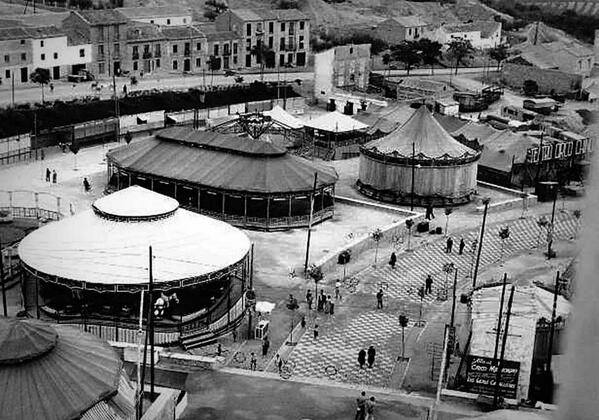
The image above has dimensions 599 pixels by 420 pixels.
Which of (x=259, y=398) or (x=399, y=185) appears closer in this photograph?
(x=259, y=398)

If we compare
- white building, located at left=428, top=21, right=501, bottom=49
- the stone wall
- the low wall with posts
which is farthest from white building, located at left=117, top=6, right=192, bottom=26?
the low wall with posts

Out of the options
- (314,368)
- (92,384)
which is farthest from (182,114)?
(92,384)

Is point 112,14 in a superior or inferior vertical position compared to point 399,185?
superior

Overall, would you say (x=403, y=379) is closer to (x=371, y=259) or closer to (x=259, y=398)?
(x=259, y=398)

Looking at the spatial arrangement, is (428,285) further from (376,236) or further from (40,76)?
(40,76)

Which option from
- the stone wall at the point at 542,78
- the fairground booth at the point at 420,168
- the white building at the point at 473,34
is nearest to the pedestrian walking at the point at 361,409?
the fairground booth at the point at 420,168

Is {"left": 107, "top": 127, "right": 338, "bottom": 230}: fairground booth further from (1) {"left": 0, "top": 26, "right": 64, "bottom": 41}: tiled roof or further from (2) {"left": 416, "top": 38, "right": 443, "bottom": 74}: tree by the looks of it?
(2) {"left": 416, "top": 38, "right": 443, "bottom": 74}: tree

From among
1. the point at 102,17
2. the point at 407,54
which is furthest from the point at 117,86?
the point at 407,54
